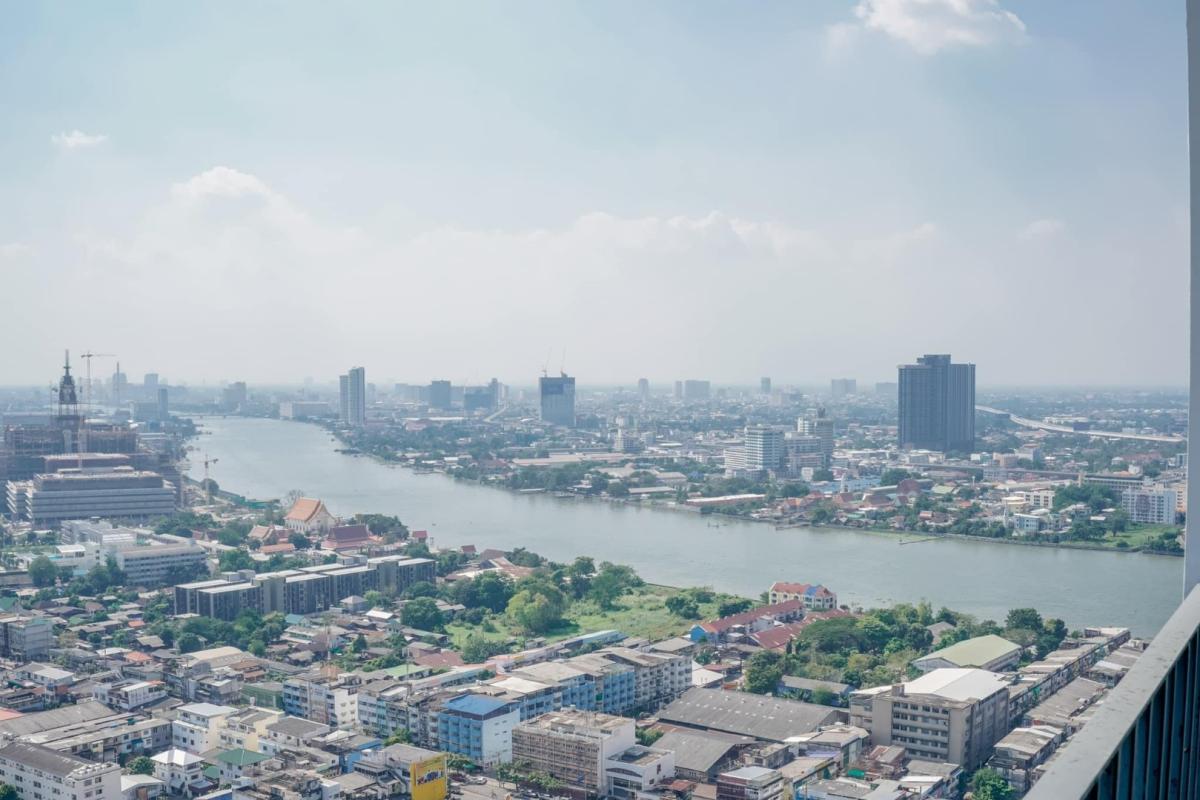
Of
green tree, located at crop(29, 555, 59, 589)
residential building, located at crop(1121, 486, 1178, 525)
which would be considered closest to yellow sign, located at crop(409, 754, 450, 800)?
green tree, located at crop(29, 555, 59, 589)

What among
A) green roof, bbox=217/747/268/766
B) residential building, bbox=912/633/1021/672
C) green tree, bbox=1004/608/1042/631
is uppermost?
green tree, bbox=1004/608/1042/631

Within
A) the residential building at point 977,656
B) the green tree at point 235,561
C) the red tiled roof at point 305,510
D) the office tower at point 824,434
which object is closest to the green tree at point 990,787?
the residential building at point 977,656

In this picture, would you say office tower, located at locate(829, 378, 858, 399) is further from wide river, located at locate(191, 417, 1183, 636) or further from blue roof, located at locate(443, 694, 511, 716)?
blue roof, located at locate(443, 694, 511, 716)

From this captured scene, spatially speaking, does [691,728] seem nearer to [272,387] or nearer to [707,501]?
[707,501]

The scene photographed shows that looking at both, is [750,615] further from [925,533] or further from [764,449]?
[764,449]

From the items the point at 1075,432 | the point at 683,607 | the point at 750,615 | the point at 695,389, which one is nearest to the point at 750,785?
the point at 750,615

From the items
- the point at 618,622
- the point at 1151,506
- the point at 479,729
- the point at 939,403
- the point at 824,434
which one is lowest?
the point at 618,622

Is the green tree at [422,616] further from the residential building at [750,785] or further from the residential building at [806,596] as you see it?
the residential building at [750,785]
